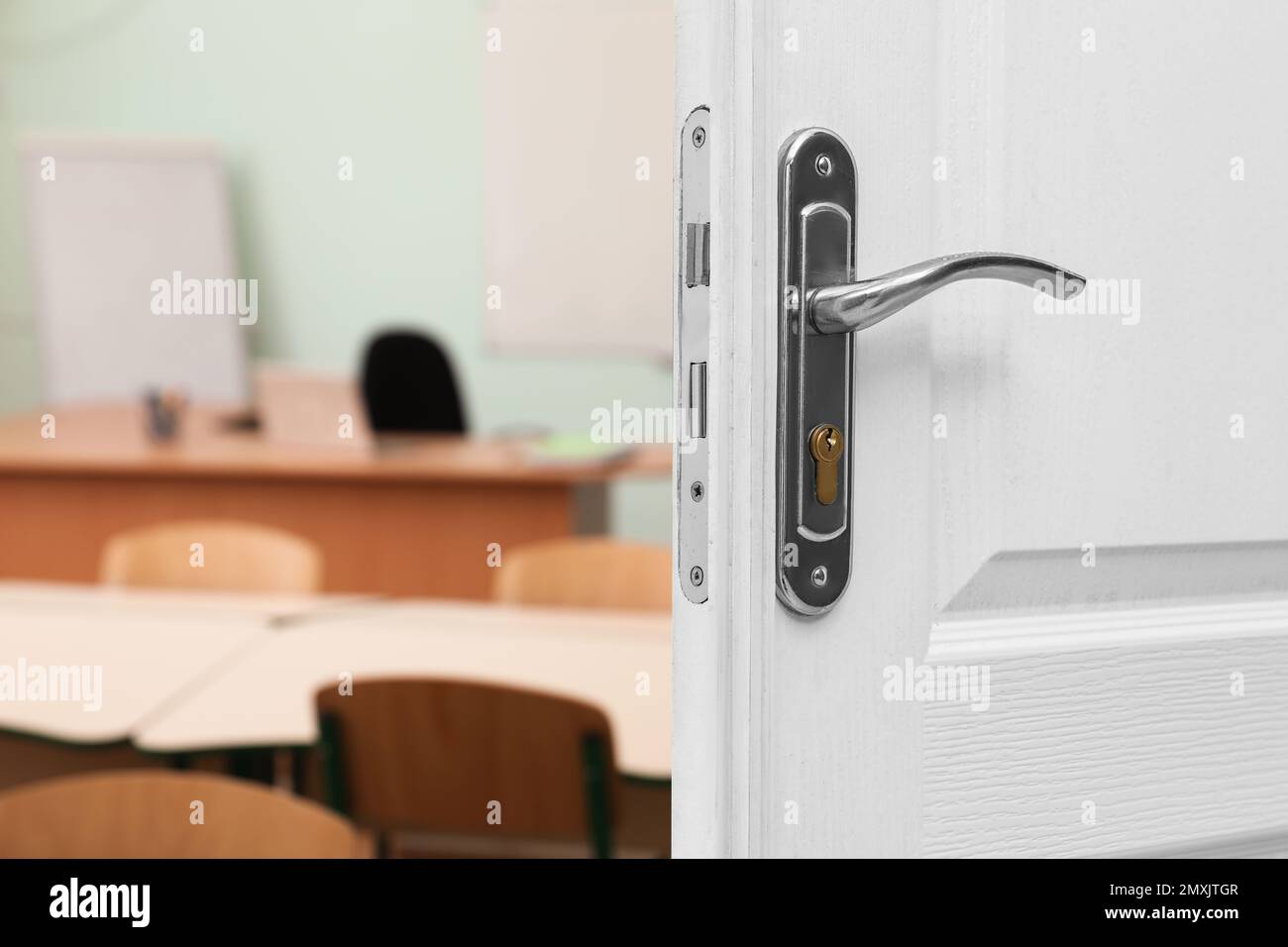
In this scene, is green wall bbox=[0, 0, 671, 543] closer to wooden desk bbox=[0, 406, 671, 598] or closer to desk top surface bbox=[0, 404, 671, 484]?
desk top surface bbox=[0, 404, 671, 484]

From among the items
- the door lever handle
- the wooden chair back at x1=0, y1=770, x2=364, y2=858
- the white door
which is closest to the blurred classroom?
the wooden chair back at x1=0, y1=770, x2=364, y2=858

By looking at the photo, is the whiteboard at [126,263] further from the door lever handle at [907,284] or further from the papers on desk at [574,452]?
the door lever handle at [907,284]

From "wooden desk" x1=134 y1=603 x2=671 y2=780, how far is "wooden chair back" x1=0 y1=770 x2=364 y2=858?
1.46ft

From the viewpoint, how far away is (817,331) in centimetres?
68

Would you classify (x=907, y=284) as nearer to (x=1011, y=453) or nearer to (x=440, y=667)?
(x=1011, y=453)

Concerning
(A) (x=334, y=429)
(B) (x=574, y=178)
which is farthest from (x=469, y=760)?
(B) (x=574, y=178)

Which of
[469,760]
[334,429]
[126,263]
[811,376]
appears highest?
[126,263]

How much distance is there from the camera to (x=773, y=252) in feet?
2.22

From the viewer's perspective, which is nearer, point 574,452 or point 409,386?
point 574,452

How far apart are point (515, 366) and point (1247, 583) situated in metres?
5.39

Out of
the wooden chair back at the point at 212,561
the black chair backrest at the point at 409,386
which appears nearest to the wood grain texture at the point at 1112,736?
the wooden chair back at the point at 212,561

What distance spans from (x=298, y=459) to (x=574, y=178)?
2.57 meters

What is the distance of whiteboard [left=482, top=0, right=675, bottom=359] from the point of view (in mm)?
5895
